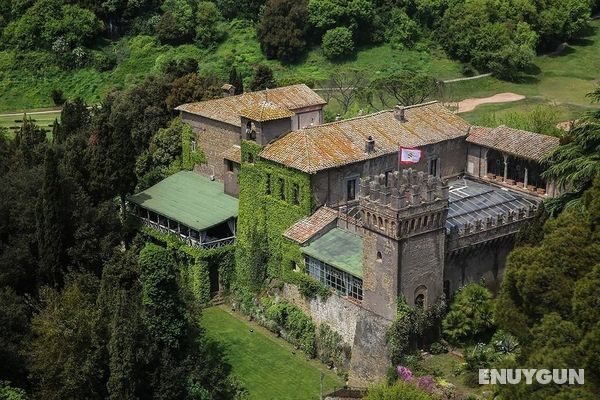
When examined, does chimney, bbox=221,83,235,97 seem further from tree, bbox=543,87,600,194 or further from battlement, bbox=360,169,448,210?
tree, bbox=543,87,600,194

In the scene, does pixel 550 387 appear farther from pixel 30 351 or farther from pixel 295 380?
pixel 30 351

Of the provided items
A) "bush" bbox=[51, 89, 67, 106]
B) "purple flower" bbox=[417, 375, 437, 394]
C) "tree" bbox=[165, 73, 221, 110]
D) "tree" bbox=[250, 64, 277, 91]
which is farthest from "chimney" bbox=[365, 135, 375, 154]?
"bush" bbox=[51, 89, 67, 106]

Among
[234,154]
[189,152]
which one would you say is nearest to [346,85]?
[189,152]

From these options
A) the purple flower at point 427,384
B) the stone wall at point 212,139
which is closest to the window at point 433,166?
the stone wall at point 212,139

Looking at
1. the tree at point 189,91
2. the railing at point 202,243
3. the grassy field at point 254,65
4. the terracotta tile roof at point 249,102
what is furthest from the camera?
the grassy field at point 254,65

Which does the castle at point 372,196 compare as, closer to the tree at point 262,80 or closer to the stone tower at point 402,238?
the stone tower at point 402,238

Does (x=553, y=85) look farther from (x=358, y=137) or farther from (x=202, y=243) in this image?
(x=202, y=243)
